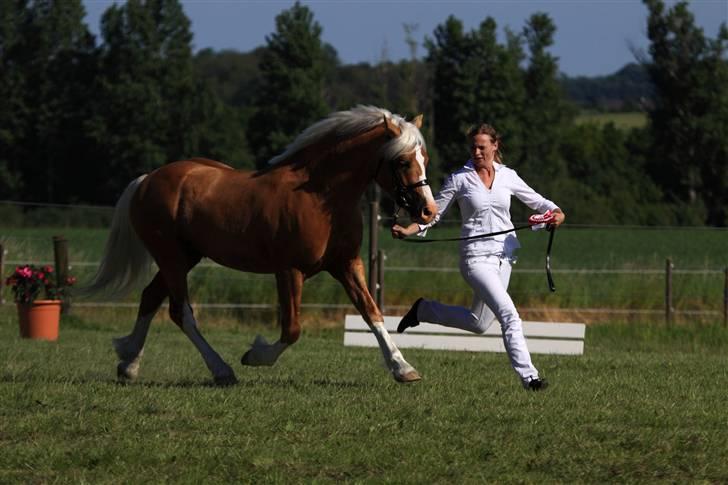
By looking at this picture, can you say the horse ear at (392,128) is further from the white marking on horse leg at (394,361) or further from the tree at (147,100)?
the tree at (147,100)

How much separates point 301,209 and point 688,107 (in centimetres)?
4642

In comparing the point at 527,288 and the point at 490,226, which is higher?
the point at 490,226

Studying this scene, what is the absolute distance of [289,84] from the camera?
58562 millimetres

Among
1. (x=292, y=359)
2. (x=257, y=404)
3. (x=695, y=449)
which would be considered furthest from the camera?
(x=292, y=359)

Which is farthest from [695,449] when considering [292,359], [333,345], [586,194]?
[586,194]

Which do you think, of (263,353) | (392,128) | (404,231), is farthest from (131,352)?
(392,128)

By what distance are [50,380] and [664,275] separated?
47.0 ft

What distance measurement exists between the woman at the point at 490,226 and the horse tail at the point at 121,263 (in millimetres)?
2684

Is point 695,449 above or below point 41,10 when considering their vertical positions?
below

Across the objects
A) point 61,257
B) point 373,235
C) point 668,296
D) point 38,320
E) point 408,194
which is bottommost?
point 668,296

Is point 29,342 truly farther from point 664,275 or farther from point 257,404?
point 664,275

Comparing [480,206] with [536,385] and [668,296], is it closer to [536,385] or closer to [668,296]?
[536,385]

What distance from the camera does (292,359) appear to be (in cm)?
1229

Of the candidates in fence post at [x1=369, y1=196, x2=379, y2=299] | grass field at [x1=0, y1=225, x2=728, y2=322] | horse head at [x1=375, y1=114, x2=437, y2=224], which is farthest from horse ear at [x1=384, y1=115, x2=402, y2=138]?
grass field at [x1=0, y1=225, x2=728, y2=322]
